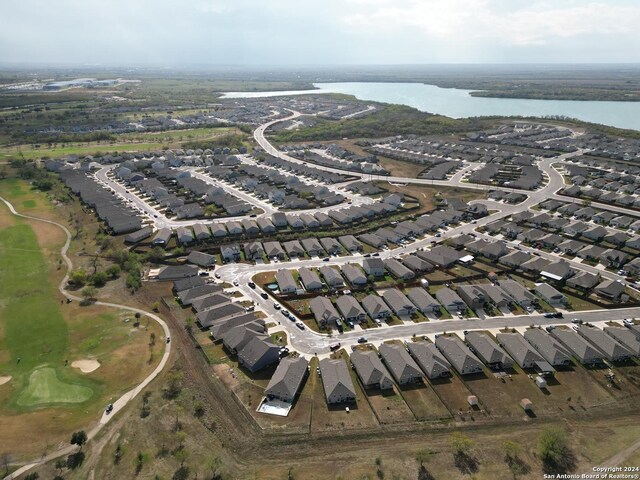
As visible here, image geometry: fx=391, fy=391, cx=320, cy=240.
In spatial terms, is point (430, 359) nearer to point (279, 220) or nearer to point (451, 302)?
point (451, 302)

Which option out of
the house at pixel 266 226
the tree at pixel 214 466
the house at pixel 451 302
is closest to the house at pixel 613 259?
the house at pixel 451 302

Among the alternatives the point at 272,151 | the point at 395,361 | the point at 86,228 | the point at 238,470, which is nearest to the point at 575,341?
the point at 395,361

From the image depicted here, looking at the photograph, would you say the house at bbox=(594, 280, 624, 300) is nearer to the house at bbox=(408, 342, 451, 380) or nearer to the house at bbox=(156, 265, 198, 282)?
the house at bbox=(408, 342, 451, 380)

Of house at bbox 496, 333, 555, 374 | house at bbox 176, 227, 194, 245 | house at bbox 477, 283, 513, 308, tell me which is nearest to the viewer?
house at bbox 496, 333, 555, 374

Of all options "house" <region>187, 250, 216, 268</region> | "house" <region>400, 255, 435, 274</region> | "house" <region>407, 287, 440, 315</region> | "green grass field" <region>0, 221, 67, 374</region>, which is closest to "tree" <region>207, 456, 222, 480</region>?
"green grass field" <region>0, 221, 67, 374</region>

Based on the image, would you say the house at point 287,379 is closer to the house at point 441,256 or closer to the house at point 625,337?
the house at point 441,256

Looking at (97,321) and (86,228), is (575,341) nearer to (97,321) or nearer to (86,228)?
(97,321)
